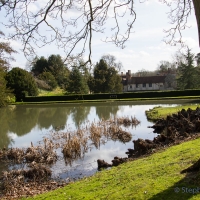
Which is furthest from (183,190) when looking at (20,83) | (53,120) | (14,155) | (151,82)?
(151,82)

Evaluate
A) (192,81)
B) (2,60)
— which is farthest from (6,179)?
(192,81)

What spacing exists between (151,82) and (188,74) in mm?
23246

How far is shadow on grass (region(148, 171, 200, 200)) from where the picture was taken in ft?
15.0

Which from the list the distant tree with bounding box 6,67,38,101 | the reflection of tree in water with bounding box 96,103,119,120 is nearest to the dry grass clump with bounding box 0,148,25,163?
the reflection of tree in water with bounding box 96,103,119,120

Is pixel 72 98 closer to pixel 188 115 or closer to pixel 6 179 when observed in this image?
pixel 188 115

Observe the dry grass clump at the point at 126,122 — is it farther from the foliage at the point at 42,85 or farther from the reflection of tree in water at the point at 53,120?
the foliage at the point at 42,85

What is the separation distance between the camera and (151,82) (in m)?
76.0

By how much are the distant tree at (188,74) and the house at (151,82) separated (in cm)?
1965

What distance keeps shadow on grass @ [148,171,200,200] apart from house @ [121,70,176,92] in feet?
230

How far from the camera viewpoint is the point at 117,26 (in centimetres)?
729

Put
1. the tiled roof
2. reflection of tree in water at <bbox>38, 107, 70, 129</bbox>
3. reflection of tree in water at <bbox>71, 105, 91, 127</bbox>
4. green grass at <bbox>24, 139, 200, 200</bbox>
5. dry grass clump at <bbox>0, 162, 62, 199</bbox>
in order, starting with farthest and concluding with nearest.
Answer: the tiled roof < reflection of tree in water at <bbox>71, 105, 91, 127</bbox> < reflection of tree in water at <bbox>38, 107, 70, 129</bbox> < dry grass clump at <bbox>0, 162, 62, 199</bbox> < green grass at <bbox>24, 139, 200, 200</bbox>

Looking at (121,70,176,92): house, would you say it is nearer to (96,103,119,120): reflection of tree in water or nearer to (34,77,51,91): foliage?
(34,77,51,91): foliage

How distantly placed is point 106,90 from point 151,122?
32.9 metres

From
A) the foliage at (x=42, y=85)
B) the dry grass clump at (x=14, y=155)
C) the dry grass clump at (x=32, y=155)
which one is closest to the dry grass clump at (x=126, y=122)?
the dry grass clump at (x=32, y=155)
